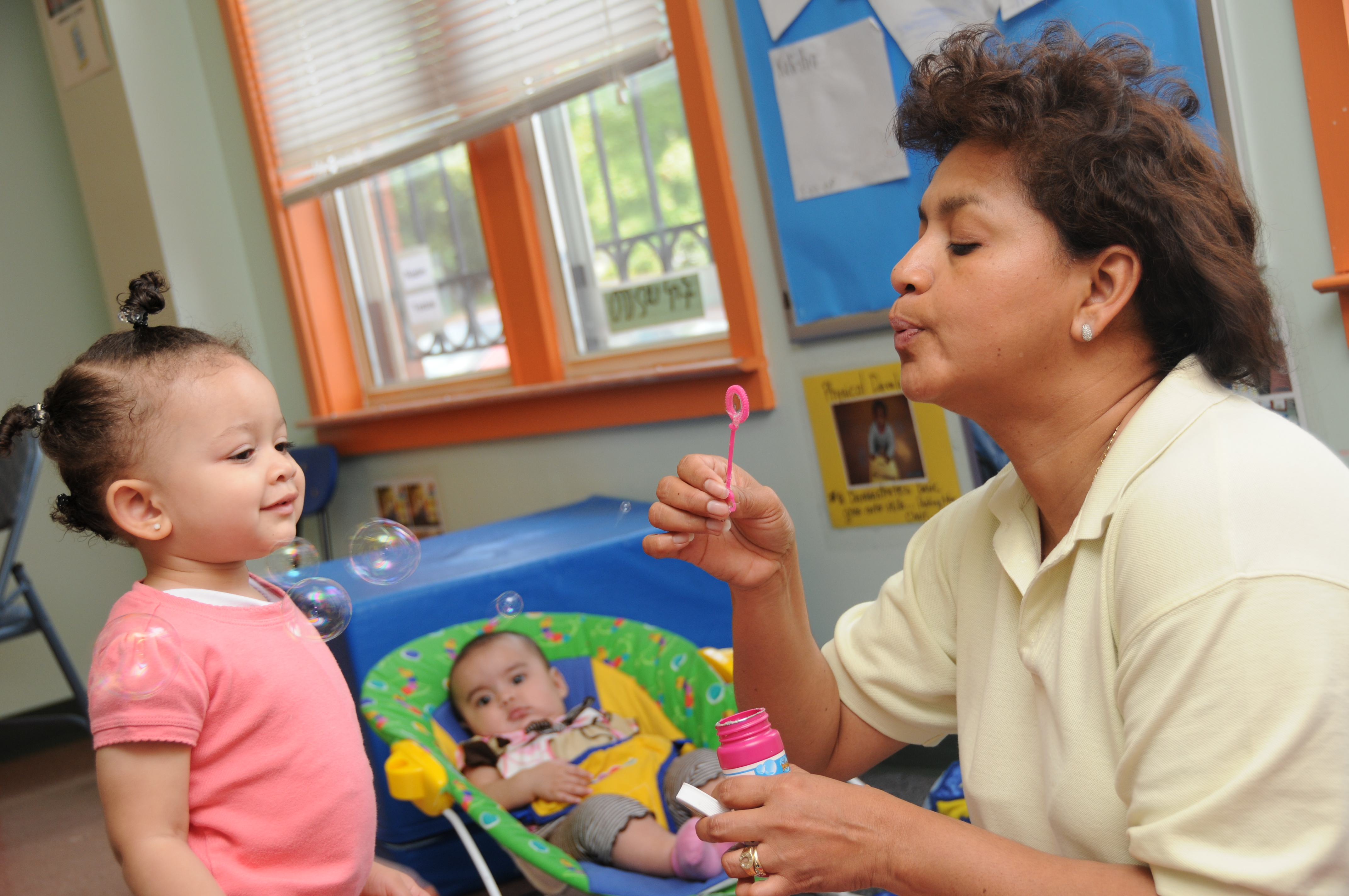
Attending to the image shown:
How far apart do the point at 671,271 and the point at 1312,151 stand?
157cm

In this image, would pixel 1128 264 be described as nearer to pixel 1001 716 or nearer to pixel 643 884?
pixel 1001 716

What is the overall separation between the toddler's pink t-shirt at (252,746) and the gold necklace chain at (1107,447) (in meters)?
0.81

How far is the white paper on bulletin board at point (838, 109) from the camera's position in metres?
2.18

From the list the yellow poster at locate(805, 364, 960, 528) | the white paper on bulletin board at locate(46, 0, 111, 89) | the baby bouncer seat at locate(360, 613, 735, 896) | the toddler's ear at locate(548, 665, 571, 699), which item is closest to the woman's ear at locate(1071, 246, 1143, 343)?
Result: the baby bouncer seat at locate(360, 613, 735, 896)

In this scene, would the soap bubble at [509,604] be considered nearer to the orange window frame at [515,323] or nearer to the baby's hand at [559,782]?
the baby's hand at [559,782]

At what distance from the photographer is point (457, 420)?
11.3ft

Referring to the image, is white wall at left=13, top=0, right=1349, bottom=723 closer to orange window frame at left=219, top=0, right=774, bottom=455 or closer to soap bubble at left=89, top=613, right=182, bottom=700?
orange window frame at left=219, top=0, right=774, bottom=455

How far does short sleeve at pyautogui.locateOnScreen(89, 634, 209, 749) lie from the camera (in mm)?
1004

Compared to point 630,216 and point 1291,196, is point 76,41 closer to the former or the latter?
point 630,216

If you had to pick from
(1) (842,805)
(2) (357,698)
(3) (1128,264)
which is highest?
(3) (1128,264)

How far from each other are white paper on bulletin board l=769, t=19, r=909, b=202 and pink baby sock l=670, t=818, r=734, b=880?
1337 mm

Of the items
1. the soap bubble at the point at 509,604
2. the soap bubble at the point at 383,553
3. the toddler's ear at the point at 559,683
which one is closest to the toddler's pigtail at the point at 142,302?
the soap bubble at the point at 383,553

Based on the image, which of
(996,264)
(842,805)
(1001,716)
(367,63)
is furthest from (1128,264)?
(367,63)

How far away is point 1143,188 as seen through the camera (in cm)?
96
